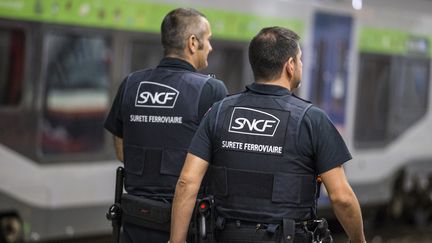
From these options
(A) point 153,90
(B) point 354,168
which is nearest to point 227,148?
(A) point 153,90

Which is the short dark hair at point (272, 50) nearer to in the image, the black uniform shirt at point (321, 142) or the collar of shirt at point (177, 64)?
the black uniform shirt at point (321, 142)

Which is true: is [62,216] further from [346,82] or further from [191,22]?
[346,82]

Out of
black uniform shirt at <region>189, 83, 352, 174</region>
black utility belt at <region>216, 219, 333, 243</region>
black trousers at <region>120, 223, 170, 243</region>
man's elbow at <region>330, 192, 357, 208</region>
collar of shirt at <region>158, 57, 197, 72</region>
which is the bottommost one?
black trousers at <region>120, 223, 170, 243</region>

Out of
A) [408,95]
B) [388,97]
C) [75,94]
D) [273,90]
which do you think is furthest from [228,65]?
[273,90]

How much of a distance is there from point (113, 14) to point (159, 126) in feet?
12.7

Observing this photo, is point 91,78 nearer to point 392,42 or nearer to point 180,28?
point 180,28

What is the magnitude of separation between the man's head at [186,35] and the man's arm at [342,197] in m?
1.12

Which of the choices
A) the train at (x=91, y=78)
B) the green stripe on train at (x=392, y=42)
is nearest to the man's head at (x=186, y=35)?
the train at (x=91, y=78)

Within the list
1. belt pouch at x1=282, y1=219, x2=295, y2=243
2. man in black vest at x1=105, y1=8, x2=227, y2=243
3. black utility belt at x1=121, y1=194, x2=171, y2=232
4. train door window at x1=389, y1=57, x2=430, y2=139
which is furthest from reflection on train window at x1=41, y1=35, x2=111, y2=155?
train door window at x1=389, y1=57, x2=430, y2=139

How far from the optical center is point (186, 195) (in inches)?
152

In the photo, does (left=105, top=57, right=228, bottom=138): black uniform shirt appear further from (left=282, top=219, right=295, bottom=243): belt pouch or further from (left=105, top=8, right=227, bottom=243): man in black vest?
(left=282, top=219, right=295, bottom=243): belt pouch

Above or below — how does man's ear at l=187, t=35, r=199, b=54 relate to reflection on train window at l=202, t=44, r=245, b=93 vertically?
above

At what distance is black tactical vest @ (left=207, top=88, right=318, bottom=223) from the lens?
3.77 m

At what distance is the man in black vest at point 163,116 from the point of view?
438 cm
